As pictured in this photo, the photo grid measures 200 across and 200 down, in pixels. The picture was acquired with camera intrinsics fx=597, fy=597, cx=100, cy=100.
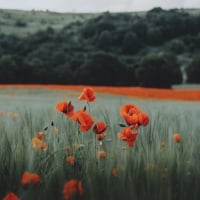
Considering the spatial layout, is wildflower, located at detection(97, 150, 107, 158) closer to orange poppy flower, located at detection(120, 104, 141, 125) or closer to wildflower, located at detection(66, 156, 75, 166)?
wildflower, located at detection(66, 156, 75, 166)

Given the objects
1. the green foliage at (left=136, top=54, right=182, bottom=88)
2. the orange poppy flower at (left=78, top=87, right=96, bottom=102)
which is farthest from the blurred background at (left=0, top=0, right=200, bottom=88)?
the orange poppy flower at (left=78, top=87, right=96, bottom=102)

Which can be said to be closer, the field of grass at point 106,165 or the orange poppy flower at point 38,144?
the field of grass at point 106,165

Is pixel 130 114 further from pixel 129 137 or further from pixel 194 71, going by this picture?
pixel 194 71

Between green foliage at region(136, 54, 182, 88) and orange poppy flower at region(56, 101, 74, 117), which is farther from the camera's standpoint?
green foliage at region(136, 54, 182, 88)

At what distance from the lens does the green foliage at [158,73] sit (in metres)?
32.2

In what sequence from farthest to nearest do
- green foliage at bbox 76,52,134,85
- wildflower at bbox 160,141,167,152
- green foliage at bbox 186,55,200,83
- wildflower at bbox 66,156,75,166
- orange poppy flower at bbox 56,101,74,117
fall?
green foliage at bbox 186,55,200,83 < green foliage at bbox 76,52,134,85 < orange poppy flower at bbox 56,101,74,117 < wildflower at bbox 160,141,167,152 < wildflower at bbox 66,156,75,166

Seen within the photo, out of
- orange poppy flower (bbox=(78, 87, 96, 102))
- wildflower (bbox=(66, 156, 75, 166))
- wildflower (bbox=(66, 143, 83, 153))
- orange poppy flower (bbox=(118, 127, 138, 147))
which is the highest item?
orange poppy flower (bbox=(78, 87, 96, 102))

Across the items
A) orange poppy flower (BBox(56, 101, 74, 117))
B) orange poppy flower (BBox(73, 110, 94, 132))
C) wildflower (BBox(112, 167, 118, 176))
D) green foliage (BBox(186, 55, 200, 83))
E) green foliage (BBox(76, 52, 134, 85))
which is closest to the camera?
wildflower (BBox(112, 167, 118, 176))

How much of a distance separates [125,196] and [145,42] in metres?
45.8

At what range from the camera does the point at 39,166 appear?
198cm

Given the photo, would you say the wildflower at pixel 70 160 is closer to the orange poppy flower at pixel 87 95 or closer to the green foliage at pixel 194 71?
the orange poppy flower at pixel 87 95

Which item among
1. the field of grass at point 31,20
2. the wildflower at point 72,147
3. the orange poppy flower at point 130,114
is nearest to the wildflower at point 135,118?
the orange poppy flower at point 130,114

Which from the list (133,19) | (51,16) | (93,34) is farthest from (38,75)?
(51,16)

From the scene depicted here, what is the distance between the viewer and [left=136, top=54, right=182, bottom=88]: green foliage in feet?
106
